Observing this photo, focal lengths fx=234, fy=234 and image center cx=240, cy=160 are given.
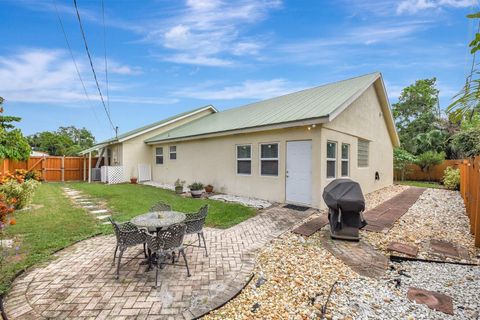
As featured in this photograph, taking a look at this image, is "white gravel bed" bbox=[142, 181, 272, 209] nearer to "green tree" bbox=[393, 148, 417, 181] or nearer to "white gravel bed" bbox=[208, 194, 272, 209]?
"white gravel bed" bbox=[208, 194, 272, 209]

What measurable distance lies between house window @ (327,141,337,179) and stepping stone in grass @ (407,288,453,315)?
497 cm

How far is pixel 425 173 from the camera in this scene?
59.4 ft

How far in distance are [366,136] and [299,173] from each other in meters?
5.14

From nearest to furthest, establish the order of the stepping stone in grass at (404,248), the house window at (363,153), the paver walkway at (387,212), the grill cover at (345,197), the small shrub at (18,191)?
the stepping stone in grass at (404,248)
the grill cover at (345,197)
the paver walkway at (387,212)
the small shrub at (18,191)
the house window at (363,153)

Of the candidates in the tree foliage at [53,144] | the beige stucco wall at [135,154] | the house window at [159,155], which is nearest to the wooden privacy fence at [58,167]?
the beige stucco wall at [135,154]

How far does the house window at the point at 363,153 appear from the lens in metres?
10.9

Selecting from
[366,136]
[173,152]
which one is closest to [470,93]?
[366,136]

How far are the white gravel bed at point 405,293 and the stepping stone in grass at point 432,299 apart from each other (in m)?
0.06

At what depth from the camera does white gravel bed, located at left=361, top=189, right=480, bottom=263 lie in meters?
5.20

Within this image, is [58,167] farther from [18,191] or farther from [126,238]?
[126,238]

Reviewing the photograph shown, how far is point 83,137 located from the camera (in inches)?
2217

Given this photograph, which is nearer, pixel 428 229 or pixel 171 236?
pixel 171 236

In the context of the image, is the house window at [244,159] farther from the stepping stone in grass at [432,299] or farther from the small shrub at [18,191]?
the small shrub at [18,191]

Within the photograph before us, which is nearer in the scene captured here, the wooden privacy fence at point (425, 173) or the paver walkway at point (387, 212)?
the paver walkway at point (387, 212)
